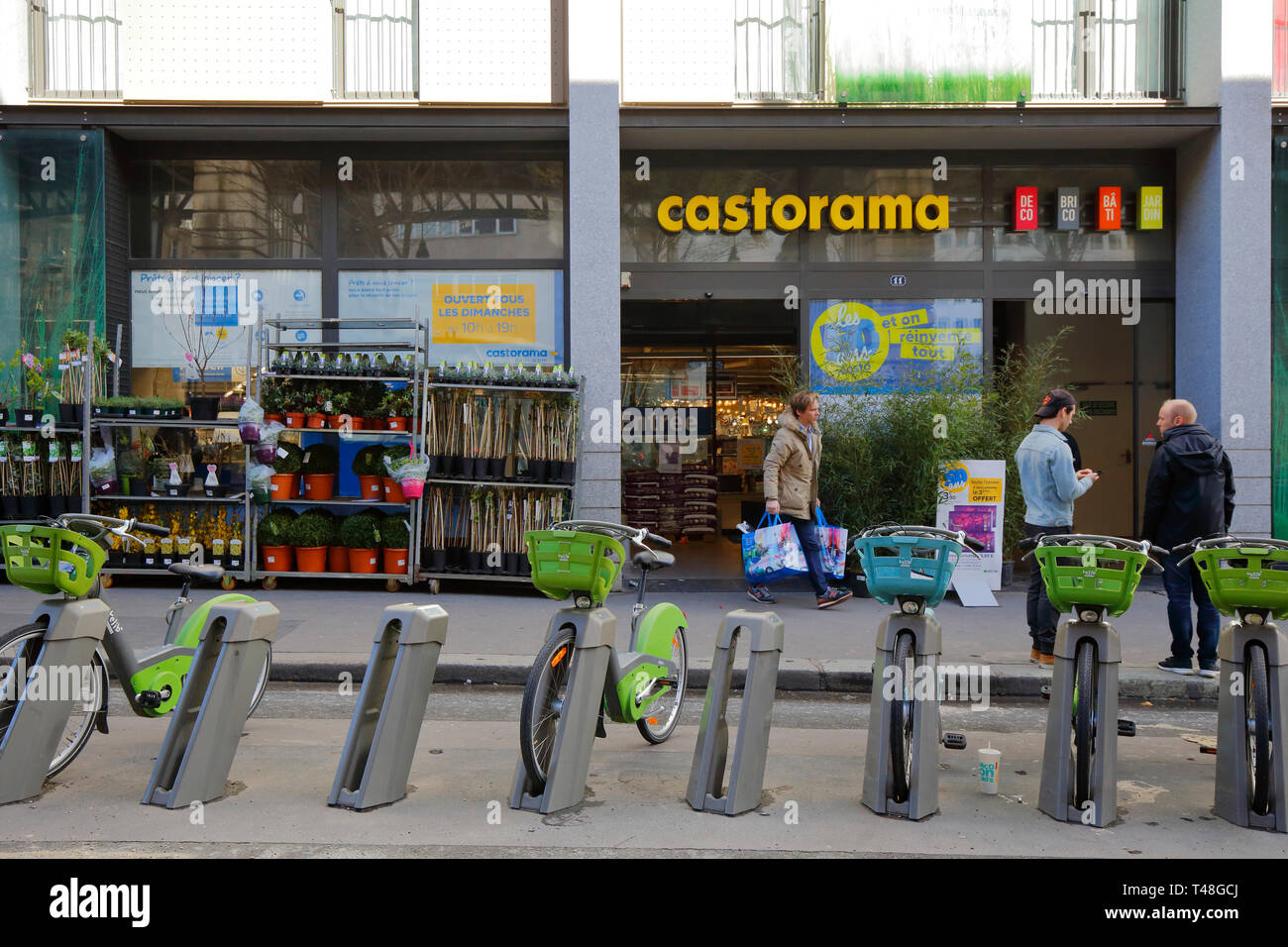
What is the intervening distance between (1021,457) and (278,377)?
23.5 feet

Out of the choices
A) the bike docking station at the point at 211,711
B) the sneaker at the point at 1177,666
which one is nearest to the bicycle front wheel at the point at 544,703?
the bike docking station at the point at 211,711

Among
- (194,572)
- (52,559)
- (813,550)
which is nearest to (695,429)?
(813,550)

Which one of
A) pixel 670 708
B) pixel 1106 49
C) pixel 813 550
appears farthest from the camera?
pixel 1106 49

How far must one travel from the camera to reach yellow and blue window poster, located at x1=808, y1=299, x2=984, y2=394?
1214 centimetres

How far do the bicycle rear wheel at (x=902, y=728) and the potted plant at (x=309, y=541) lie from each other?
729 centimetres

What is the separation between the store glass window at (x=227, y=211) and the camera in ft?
39.4

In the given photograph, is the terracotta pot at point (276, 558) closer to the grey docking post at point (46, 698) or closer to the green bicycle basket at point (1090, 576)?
the grey docking post at point (46, 698)

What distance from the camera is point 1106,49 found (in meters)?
12.1

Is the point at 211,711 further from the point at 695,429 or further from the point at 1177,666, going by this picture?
the point at 695,429

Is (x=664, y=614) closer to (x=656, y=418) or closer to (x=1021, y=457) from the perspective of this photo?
(x=1021, y=457)

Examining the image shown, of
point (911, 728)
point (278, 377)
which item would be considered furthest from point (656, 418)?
point (911, 728)

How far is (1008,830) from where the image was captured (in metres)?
4.63

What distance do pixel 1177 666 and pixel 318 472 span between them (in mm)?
8086

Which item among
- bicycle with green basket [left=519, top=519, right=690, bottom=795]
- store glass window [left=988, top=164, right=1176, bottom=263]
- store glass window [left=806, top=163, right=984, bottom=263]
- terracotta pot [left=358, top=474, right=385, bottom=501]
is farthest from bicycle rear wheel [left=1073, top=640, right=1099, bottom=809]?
store glass window [left=988, top=164, right=1176, bottom=263]
